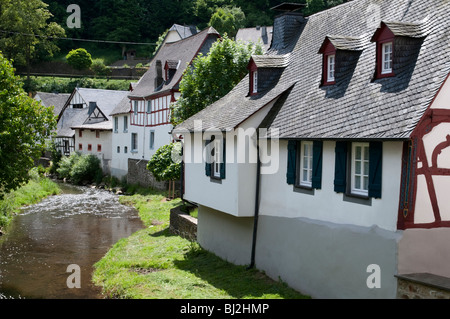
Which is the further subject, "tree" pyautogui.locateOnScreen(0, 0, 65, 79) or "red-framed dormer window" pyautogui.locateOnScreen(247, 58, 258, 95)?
"tree" pyautogui.locateOnScreen(0, 0, 65, 79)

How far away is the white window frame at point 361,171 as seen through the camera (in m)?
10.2

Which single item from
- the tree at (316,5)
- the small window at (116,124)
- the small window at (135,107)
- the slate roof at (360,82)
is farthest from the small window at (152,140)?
the tree at (316,5)

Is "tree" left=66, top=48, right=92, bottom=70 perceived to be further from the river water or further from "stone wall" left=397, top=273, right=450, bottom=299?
"stone wall" left=397, top=273, right=450, bottom=299

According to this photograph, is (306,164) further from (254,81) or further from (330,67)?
(254,81)

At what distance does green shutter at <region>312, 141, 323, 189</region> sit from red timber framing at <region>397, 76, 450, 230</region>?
250 cm

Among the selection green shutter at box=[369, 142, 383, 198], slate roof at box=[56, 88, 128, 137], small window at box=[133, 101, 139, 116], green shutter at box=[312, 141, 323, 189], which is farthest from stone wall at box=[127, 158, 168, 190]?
green shutter at box=[369, 142, 383, 198]

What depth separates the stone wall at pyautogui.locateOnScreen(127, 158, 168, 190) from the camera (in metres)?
31.3

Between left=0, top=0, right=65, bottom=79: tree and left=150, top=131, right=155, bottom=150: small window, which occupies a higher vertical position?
left=0, top=0, right=65, bottom=79: tree

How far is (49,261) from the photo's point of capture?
58.4 ft

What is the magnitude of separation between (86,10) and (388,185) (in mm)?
79077

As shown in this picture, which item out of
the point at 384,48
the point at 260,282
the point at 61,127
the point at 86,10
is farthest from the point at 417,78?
the point at 86,10

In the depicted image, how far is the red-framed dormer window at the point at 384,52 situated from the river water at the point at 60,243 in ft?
30.3

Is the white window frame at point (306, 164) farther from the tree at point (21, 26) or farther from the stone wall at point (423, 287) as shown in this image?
the tree at point (21, 26)

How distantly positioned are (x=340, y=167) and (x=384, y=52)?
2.53 metres
